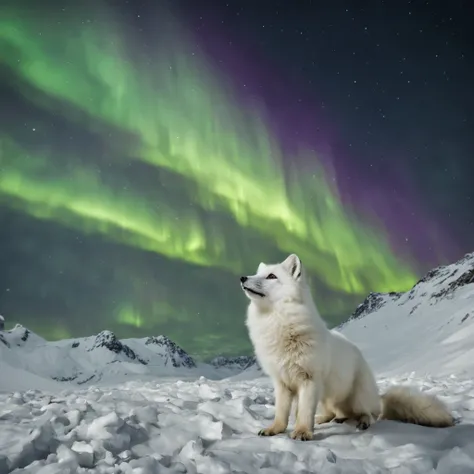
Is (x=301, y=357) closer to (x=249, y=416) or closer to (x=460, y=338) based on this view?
(x=249, y=416)

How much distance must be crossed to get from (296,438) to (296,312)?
1.35 m

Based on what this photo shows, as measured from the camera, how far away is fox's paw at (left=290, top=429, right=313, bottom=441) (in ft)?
16.6

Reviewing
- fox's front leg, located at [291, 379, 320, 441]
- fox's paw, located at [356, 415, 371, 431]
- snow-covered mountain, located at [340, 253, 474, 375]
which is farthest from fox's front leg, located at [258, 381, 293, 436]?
snow-covered mountain, located at [340, 253, 474, 375]

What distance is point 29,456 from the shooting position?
13.8 ft

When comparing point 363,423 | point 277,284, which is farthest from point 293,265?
point 363,423

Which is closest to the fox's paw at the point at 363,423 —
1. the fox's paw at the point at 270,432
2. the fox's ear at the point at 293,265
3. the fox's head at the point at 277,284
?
the fox's paw at the point at 270,432

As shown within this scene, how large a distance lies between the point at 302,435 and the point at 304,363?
755mm

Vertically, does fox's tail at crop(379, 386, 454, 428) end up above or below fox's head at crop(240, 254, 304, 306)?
below

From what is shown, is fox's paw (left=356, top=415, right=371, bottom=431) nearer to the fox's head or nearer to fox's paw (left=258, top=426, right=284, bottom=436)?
fox's paw (left=258, top=426, right=284, bottom=436)

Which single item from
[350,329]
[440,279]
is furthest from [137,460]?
[440,279]

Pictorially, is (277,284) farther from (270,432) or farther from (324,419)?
(324,419)

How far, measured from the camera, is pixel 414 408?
602 centimetres

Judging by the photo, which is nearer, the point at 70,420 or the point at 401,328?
the point at 70,420

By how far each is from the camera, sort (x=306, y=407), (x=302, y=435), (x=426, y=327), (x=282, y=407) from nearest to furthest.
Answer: (x=302, y=435) < (x=306, y=407) < (x=282, y=407) < (x=426, y=327)
